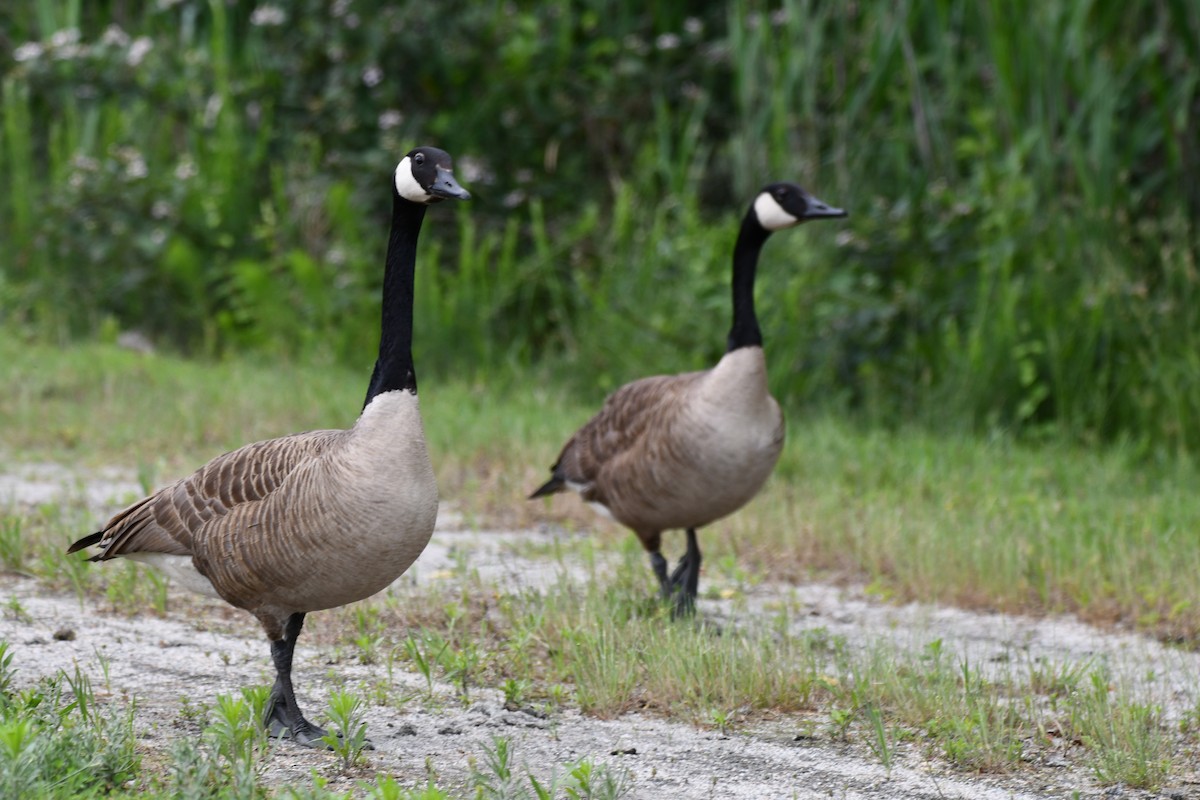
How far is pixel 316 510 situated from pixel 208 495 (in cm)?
57

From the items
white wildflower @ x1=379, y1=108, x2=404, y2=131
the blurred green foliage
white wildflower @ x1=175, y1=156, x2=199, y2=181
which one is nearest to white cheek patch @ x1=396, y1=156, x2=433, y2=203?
the blurred green foliage

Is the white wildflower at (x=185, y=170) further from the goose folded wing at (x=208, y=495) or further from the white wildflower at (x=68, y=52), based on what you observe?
the goose folded wing at (x=208, y=495)

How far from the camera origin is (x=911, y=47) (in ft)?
32.8

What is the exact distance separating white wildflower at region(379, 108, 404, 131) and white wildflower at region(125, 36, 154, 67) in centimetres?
212

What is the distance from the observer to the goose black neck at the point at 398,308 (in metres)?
4.52

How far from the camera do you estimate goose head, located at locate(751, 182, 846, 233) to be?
6688 millimetres

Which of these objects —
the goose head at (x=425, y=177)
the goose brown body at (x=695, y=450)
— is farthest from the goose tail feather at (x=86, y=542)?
the goose brown body at (x=695, y=450)

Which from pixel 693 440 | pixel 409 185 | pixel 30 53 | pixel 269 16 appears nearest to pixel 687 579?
pixel 693 440

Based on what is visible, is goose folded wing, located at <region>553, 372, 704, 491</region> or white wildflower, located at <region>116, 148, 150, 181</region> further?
white wildflower, located at <region>116, 148, 150, 181</region>

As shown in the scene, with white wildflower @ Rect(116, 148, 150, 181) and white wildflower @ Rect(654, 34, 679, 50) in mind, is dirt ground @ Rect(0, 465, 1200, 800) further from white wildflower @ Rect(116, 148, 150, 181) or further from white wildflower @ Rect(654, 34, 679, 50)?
white wildflower @ Rect(116, 148, 150, 181)

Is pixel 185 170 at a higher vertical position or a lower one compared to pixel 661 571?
higher

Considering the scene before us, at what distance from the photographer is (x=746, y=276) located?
678 cm

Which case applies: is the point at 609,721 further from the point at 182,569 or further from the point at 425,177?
the point at 425,177

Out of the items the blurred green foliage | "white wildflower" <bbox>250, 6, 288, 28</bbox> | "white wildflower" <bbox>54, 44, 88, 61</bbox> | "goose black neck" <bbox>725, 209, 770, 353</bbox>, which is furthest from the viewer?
"white wildflower" <bbox>54, 44, 88, 61</bbox>
